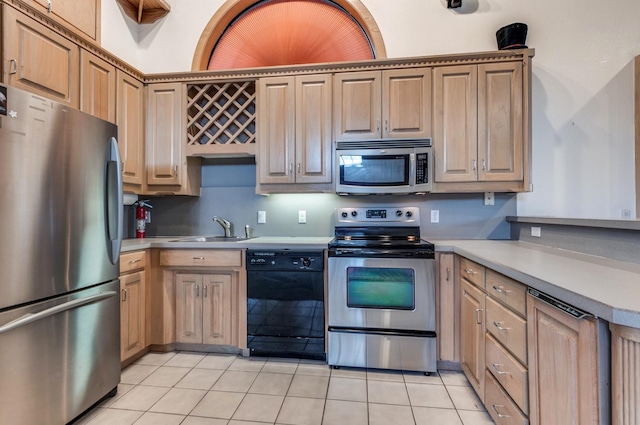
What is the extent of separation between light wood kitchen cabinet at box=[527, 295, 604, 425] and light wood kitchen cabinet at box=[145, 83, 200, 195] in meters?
2.67

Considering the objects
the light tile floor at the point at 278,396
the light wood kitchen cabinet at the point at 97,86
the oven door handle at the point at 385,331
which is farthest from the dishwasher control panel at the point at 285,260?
the light wood kitchen cabinet at the point at 97,86

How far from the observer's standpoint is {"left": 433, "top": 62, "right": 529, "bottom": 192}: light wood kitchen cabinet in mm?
2328

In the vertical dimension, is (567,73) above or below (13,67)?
above

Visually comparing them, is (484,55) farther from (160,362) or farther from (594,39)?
(160,362)

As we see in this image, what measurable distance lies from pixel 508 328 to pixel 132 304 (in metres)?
2.42

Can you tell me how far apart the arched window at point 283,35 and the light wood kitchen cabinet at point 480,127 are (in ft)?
2.84

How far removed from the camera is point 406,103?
8.03 ft

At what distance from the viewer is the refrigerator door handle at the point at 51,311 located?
4.28 ft

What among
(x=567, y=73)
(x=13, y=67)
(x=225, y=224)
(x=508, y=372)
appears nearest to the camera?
(x=508, y=372)

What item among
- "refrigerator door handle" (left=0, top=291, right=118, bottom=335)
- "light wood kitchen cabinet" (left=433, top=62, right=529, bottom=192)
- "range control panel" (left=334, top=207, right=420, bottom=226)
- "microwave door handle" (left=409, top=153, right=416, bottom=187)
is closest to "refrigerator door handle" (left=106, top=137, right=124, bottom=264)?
"refrigerator door handle" (left=0, top=291, right=118, bottom=335)

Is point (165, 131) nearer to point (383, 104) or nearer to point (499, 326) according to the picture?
point (383, 104)

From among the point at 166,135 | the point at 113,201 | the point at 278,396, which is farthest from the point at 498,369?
the point at 166,135

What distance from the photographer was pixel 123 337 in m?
2.18

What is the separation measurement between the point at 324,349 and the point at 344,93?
202 cm
